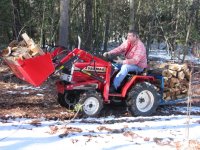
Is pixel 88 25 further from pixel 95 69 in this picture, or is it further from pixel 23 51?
pixel 23 51

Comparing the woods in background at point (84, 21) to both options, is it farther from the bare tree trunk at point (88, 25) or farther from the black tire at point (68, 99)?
the black tire at point (68, 99)

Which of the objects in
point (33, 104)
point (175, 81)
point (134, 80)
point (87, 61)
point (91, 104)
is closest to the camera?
point (91, 104)

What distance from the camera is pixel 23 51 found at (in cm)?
763

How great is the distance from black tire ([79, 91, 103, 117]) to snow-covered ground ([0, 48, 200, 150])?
74 centimetres

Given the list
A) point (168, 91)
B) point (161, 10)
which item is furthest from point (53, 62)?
point (161, 10)

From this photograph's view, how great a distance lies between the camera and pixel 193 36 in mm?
31172

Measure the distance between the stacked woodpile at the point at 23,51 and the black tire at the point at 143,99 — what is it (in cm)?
233

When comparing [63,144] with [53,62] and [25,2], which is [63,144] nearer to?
[53,62]

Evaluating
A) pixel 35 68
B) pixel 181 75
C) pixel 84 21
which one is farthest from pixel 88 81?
pixel 84 21

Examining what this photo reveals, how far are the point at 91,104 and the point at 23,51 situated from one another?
1.82 metres

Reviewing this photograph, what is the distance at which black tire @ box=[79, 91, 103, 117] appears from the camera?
809 centimetres

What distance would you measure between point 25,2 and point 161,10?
487 inches

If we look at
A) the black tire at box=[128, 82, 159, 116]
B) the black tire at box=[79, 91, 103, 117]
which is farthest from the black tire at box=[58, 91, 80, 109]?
the black tire at box=[128, 82, 159, 116]

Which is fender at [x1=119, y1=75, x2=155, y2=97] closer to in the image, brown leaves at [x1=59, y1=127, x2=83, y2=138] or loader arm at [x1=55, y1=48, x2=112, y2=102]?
loader arm at [x1=55, y1=48, x2=112, y2=102]
